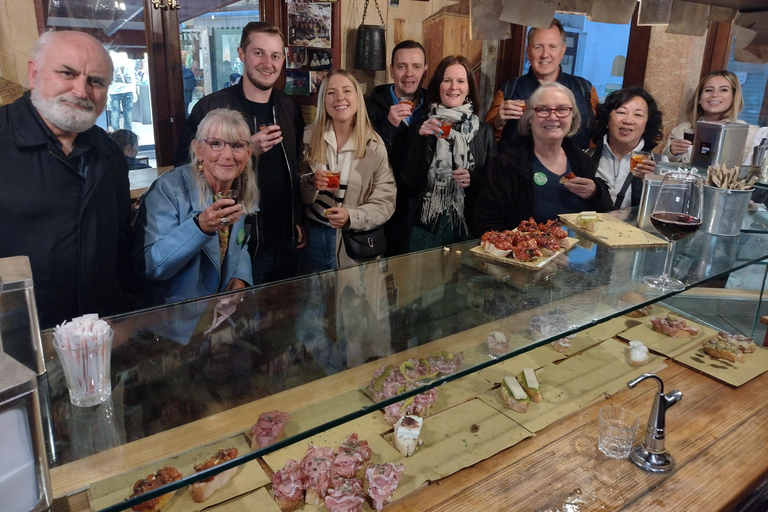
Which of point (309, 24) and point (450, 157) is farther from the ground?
point (309, 24)

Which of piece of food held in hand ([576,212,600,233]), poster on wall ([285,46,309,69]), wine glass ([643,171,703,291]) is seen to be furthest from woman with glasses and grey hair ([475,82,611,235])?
poster on wall ([285,46,309,69])

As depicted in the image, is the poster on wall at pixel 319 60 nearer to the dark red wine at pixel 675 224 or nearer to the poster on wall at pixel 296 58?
the poster on wall at pixel 296 58

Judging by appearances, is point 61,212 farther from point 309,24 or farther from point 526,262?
point 309,24

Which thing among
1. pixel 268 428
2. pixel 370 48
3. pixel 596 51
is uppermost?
pixel 596 51

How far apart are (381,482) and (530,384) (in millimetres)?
877

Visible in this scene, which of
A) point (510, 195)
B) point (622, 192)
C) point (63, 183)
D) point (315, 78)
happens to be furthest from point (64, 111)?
point (622, 192)

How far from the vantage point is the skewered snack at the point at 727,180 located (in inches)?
97.9

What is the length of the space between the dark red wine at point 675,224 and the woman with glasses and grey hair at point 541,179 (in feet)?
3.68

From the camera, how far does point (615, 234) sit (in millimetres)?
2527

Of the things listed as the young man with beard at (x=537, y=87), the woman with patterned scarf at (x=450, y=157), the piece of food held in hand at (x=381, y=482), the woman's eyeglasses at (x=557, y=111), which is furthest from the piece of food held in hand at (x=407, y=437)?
the young man with beard at (x=537, y=87)

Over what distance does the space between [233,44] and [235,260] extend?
2.42 m

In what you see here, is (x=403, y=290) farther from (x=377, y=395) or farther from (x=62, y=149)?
(x=62, y=149)

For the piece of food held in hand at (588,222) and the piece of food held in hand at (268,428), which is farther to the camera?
the piece of food held in hand at (588,222)

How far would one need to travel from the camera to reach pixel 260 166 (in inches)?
139
